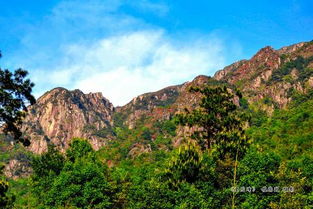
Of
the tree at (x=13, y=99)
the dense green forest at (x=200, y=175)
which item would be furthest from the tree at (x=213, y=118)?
the tree at (x=13, y=99)

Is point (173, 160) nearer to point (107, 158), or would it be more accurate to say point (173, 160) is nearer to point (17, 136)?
point (17, 136)

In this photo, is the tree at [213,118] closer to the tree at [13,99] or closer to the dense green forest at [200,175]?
the dense green forest at [200,175]

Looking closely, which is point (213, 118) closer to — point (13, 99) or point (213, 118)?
point (213, 118)

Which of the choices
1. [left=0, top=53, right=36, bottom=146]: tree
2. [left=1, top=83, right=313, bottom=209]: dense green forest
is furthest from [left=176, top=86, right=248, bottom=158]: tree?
[left=0, top=53, right=36, bottom=146]: tree

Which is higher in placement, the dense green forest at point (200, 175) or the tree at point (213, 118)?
the tree at point (213, 118)

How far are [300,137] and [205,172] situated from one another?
49.9m

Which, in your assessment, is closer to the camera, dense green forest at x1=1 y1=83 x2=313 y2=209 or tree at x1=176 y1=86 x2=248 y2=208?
dense green forest at x1=1 y1=83 x2=313 y2=209

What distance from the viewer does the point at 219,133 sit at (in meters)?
41.7

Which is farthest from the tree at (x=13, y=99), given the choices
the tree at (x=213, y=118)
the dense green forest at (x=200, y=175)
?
the tree at (x=213, y=118)

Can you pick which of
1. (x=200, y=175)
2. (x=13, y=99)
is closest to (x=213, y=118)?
(x=200, y=175)

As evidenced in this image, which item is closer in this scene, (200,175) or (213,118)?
(200,175)

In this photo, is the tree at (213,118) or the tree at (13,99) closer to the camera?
the tree at (13,99)

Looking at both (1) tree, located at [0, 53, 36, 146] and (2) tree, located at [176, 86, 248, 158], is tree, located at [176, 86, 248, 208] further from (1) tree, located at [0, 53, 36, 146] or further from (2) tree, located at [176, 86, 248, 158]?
(1) tree, located at [0, 53, 36, 146]

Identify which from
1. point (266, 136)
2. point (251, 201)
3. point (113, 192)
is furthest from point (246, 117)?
point (266, 136)
